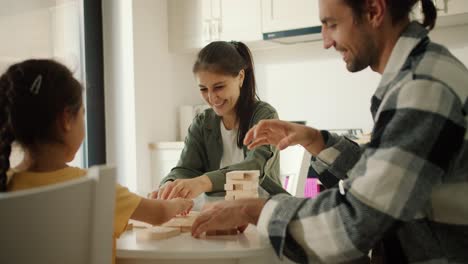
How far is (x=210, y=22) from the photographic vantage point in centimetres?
349

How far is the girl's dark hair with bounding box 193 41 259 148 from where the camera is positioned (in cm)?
189

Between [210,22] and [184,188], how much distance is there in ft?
7.41

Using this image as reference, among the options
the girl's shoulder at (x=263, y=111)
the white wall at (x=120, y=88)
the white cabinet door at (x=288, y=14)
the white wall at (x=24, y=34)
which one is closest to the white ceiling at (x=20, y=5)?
the white wall at (x=24, y=34)

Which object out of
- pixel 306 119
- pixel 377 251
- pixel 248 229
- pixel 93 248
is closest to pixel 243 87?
pixel 248 229

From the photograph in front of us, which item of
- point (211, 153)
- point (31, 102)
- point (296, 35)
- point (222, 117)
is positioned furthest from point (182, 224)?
point (296, 35)

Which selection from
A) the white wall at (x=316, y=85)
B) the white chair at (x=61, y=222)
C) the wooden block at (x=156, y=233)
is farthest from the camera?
the white wall at (x=316, y=85)

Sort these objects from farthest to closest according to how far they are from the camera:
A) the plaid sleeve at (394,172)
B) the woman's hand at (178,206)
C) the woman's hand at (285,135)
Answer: the woman's hand at (285,135)
the woman's hand at (178,206)
the plaid sleeve at (394,172)

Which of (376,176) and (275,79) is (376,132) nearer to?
(376,176)

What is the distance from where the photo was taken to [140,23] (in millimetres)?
3385

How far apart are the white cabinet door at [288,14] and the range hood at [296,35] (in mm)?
25

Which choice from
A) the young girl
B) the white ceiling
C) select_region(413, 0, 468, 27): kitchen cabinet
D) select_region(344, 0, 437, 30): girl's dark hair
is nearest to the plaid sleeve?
select_region(344, 0, 437, 30): girl's dark hair

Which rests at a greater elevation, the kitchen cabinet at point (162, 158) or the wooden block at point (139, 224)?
the wooden block at point (139, 224)

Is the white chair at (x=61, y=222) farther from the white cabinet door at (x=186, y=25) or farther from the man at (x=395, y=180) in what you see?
the white cabinet door at (x=186, y=25)

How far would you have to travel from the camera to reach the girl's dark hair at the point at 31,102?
991 mm
